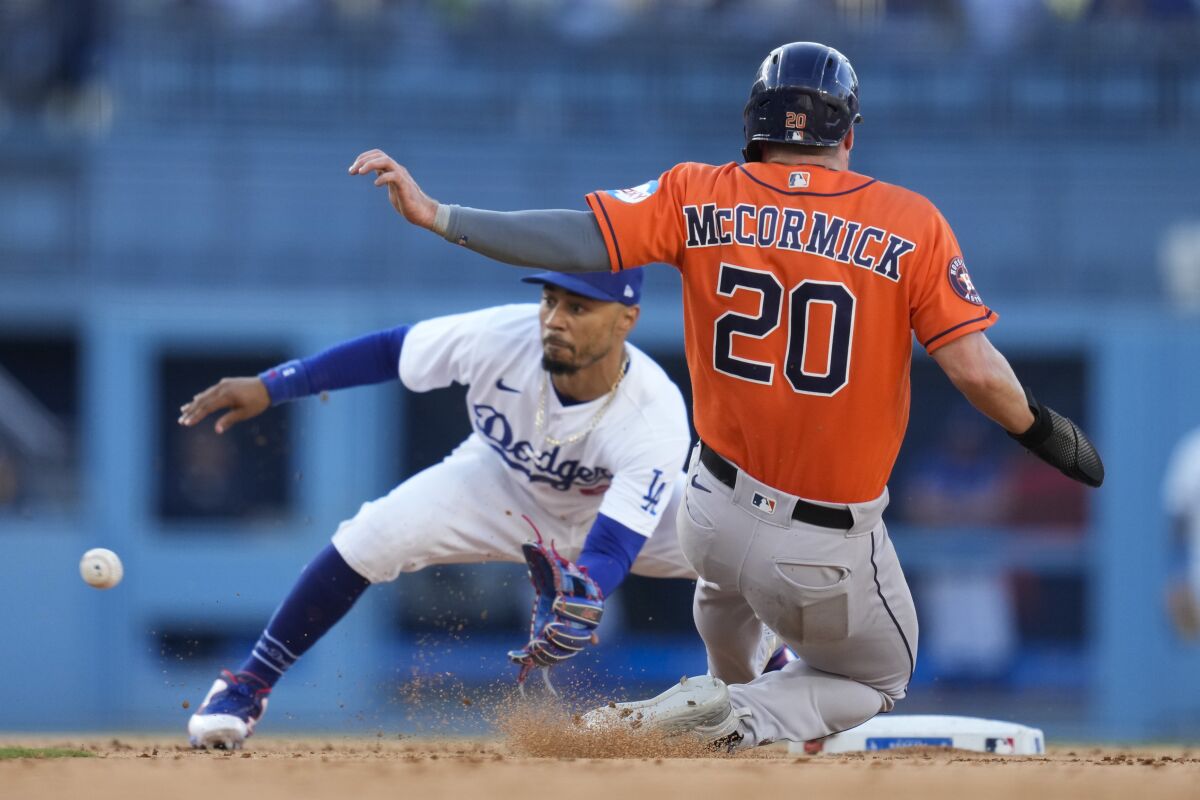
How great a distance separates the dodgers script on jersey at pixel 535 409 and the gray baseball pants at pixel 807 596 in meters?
0.68

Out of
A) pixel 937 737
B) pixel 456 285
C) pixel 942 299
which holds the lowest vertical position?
pixel 937 737

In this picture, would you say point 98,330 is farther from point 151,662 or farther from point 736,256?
point 736,256

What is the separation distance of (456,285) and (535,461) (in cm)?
657

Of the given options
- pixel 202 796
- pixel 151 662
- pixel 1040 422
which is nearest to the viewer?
pixel 202 796

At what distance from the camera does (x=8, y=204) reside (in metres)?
12.7

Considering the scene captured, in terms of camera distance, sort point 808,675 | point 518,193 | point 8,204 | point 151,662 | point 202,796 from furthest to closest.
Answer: point 8,204, point 518,193, point 151,662, point 808,675, point 202,796

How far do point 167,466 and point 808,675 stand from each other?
7843 mm

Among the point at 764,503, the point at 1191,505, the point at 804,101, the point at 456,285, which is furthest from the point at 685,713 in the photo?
the point at 456,285

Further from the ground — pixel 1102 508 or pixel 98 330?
pixel 98 330

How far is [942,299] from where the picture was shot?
150 inches

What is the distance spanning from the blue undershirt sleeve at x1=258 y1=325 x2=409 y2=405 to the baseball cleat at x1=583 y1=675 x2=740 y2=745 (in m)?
1.57

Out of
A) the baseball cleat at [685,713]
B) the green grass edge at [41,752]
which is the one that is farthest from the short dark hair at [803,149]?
the green grass edge at [41,752]

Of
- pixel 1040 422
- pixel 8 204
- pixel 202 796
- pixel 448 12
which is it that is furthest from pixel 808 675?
pixel 8 204

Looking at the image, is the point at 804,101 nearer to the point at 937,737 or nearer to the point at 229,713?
the point at 937,737
